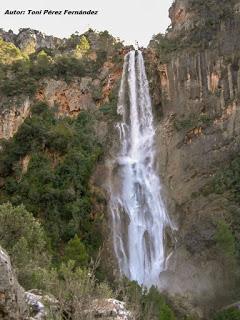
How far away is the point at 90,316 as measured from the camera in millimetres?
11328

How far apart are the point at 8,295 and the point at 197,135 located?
3394 centimetres

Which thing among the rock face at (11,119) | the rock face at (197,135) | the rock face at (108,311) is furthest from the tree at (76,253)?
the rock face at (108,311)

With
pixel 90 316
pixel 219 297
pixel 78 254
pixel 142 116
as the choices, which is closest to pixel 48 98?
pixel 142 116

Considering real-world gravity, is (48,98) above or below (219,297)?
above

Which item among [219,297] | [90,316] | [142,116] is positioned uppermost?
[142,116]

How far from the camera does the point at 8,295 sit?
10719mm

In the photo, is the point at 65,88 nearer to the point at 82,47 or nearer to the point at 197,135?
the point at 82,47

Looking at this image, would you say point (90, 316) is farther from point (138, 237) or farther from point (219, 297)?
point (138, 237)

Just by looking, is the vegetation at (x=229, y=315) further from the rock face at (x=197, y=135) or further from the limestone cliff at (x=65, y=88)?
the limestone cliff at (x=65, y=88)

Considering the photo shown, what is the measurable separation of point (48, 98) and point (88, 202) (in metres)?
12.4

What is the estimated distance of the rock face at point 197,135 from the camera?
1406 inches

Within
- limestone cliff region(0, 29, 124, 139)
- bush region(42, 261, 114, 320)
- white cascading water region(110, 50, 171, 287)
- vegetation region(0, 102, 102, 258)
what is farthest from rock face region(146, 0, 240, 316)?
bush region(42, 261, 114, 320)

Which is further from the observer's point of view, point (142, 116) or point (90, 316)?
point (142, 116)

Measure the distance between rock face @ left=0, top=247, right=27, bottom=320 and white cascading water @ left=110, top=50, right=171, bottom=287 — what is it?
1015 inches
